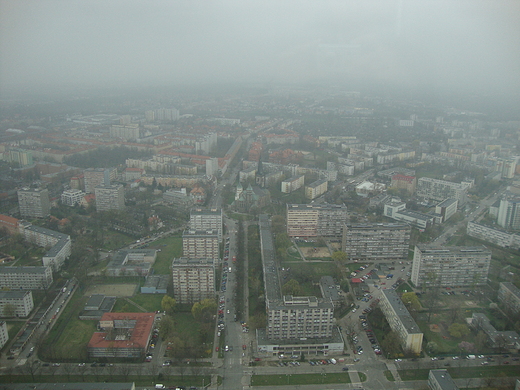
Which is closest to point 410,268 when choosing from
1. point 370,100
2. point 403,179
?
point 403,179

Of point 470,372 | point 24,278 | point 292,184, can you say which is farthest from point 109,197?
point 470,372

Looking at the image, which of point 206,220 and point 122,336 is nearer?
point 122,336

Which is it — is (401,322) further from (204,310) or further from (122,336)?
(122,336)

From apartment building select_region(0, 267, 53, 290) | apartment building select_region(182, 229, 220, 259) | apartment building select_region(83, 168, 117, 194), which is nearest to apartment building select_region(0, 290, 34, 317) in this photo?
apartment building select_region(0, 267, 53, 290)

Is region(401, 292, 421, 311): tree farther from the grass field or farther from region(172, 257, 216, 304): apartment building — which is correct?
the grass field

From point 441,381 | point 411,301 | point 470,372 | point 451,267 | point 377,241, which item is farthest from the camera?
point 377,241
